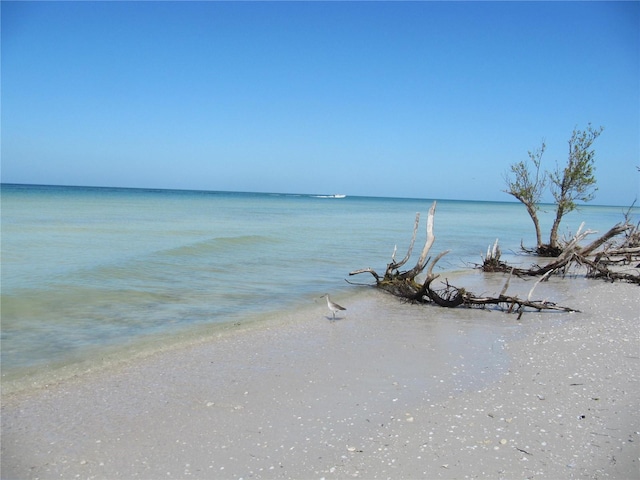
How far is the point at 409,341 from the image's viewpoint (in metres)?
7.94

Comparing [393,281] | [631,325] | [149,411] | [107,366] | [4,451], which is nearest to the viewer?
[4,451]

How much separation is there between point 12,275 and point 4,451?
9.83 m

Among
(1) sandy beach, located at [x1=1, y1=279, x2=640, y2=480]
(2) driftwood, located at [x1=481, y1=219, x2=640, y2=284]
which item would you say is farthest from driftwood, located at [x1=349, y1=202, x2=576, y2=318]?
(2) driftwood, located at [x1=481, y1=219, x2=640, y2=284]

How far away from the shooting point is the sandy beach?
13.9ft

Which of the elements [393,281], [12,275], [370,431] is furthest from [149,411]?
[12,275]

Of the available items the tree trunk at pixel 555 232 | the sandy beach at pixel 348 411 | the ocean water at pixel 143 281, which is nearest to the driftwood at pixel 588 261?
the ocean water at pixel 143 281

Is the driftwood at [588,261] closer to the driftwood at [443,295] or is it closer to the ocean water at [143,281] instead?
the ocean water at [143,281]

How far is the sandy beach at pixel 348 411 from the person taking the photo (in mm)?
4238

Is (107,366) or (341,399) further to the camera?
(107,366)

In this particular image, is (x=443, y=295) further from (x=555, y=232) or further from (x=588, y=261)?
Result: (x=555, y=232)

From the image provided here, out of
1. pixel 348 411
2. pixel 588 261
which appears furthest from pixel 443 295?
pixel 348 411

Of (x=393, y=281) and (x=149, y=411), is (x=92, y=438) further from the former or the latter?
(x=393, y=281)

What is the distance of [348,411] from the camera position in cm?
525

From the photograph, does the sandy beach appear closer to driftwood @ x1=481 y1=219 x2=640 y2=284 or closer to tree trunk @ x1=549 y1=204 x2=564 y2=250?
driftwood @ x1=481 y1=219 x2=640 y2=284
